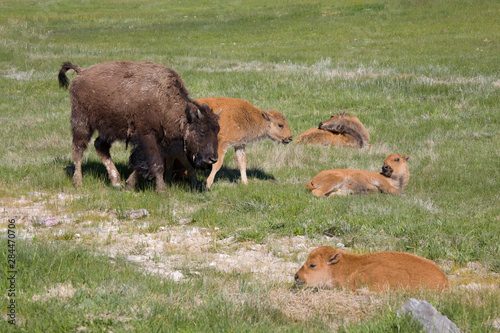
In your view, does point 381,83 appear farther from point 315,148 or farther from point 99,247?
point 99,247

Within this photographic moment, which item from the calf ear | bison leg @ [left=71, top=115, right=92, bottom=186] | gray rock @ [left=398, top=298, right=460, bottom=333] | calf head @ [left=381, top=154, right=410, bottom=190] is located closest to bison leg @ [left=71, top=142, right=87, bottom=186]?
bison leg @ [left=71, top=115, right=92, bottom=186]

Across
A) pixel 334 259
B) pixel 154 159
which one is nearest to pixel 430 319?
pixel 334 259

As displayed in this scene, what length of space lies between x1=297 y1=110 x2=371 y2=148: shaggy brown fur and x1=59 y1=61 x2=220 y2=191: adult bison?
18.0ft

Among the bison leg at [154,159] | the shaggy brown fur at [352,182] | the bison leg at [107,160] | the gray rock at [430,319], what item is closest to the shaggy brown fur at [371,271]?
the gray rock at [430,319]

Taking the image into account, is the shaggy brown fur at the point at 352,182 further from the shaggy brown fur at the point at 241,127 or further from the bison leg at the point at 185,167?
the bison leg at the point at 185,167

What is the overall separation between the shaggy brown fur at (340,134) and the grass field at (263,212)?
707 millimetres

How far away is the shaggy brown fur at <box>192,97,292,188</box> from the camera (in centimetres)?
1184

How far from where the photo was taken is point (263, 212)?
9734 millimetres

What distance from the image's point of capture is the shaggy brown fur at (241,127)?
11.8m

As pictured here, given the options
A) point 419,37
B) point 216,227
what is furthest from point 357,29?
point 216,227

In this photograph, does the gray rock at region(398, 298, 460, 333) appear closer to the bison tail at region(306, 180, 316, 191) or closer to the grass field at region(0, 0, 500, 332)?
the grass field at region(0, 0, 500, 332)

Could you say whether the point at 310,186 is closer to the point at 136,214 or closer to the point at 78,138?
the point at 136,214

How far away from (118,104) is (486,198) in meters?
7.07

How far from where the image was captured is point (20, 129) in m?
16.6
